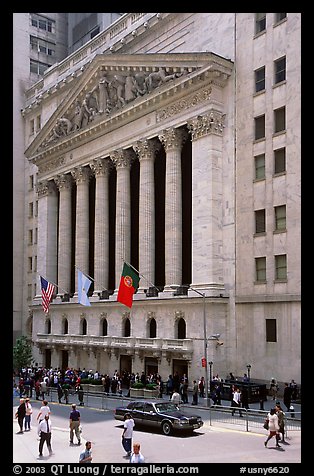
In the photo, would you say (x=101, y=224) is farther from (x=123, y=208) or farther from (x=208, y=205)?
(x=208, y=205)

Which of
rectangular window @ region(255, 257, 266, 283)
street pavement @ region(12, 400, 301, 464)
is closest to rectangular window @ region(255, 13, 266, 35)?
rectangular window @ region(255, 257, 266, 283)

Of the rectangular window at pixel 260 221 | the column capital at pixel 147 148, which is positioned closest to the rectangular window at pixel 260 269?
the rectangular window at pixel 260 221

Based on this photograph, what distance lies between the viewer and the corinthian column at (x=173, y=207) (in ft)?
160

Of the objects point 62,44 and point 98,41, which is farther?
point 62,44

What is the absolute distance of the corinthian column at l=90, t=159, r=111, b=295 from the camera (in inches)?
2304

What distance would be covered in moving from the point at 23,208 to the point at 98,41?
2562cm

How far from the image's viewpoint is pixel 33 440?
91.4 ft

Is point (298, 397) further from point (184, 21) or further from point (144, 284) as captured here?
point (184, 21)

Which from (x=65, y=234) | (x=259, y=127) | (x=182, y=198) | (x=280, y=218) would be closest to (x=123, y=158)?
(x=182, y=198)

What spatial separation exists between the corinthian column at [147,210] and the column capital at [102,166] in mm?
6596

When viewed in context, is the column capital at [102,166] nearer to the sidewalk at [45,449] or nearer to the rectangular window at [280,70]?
the rectangular window at [280,70]

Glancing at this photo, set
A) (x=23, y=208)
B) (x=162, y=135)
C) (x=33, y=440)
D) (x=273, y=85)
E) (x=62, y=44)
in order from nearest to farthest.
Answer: (x=33, y=440) < (x=273, y=85) < (x=162, y=135) < (x=23, y=208) < (x=62, y=44)

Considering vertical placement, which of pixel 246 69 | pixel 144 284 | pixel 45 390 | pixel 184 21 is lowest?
pixel 45 390
